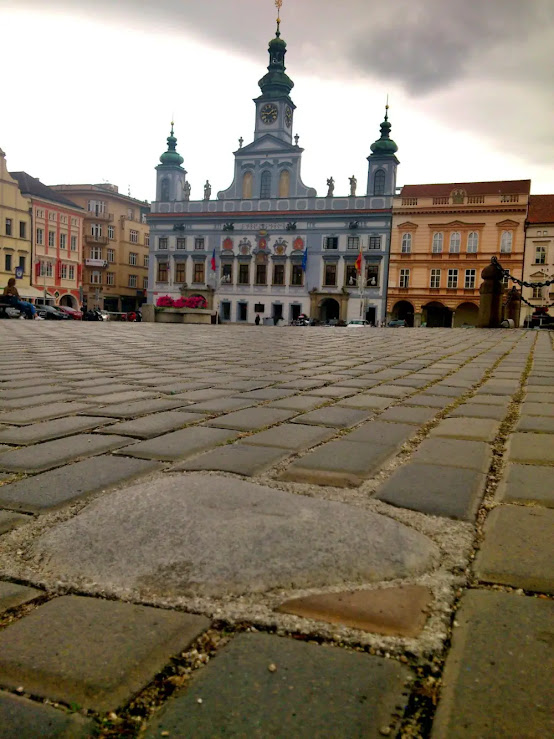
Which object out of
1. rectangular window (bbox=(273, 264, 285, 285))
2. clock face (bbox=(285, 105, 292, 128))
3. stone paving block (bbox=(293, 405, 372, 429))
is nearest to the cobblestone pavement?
stone paving block (bbox=(293, 405, 372, 429))

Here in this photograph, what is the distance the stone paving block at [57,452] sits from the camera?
7.60 ft

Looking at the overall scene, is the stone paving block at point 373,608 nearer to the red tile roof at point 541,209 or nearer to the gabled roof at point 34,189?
the red tile roof at point 541,209

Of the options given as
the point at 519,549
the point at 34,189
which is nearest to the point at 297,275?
the point at 34,189

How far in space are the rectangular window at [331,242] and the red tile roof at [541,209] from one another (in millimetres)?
14775

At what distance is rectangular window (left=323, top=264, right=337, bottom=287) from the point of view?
5228 cm

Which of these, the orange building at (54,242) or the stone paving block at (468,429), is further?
the orange building at (54,242)

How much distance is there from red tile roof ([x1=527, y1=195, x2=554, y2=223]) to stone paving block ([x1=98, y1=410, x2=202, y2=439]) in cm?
5002

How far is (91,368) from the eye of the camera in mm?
6031

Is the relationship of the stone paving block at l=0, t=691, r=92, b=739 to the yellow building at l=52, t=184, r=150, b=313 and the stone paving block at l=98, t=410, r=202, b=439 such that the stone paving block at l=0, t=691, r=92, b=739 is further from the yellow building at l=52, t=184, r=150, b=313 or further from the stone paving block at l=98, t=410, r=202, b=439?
the yellow building at l=52, t=184, r=150, b=313

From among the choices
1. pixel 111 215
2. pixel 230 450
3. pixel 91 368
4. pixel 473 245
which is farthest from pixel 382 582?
pixel 111 215

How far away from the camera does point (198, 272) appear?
56781 millimetres

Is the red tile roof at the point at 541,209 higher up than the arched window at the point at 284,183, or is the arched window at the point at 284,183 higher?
the arched window at the point at 284,183

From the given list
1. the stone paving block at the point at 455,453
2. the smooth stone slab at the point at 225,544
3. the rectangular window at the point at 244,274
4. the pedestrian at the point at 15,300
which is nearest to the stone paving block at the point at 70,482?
the smooth stone slab at the point at 225,544

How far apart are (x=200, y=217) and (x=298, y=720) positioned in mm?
57567
